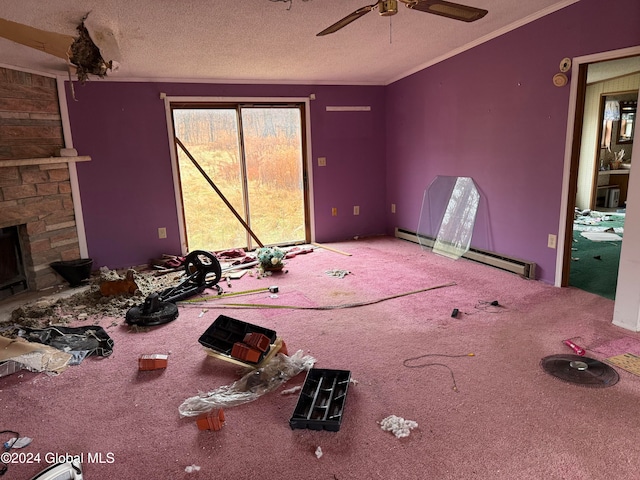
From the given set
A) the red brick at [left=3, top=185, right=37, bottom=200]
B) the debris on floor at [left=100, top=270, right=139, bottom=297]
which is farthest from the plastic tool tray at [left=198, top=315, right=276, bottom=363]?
the red brick at [left=3, top=185, right=37, bottom=200]

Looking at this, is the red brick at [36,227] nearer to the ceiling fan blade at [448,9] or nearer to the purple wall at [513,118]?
the ceiling fan blade at [448,9]

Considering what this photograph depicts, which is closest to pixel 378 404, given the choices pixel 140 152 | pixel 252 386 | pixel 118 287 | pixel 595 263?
pixel 252 386

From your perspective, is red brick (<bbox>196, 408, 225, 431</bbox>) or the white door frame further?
the white door frame

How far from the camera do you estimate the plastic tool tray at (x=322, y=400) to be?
1.78 metres

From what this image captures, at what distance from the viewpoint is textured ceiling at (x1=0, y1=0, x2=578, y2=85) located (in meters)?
2.52

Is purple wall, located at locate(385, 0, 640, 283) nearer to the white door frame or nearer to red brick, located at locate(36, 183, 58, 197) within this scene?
the white door frame

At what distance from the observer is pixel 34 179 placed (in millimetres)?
3873

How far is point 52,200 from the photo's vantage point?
13.4 feet

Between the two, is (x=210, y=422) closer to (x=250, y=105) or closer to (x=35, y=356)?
(x=35, y=356)

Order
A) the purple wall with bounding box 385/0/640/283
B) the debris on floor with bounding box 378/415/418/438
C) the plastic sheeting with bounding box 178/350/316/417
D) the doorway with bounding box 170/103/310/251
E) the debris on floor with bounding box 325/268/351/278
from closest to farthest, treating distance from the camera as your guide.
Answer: the debris on floor with bounding box 378/415/418/438, the plastic sheeting with bounding box 178/350/316/417, the purple wall with bounding box 385/0/640/283, the debris on floor with bounding box 325/268/351/278, the doorway with bounding box 170/103/310/251

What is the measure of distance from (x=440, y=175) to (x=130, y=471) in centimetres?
406

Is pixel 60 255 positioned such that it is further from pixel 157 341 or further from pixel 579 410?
pixel 579 410

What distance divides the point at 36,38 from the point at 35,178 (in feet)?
4.95

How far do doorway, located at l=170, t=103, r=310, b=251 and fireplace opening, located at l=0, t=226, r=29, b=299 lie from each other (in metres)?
1.65
